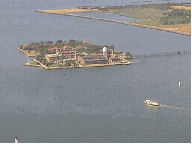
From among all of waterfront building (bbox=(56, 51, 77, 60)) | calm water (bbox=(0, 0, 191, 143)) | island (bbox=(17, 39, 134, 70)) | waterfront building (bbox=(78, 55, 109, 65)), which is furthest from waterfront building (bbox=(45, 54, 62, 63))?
calm water (bbox=(0, 0, 191, 143))

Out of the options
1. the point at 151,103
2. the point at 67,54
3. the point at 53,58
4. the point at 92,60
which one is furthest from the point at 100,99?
the point at 67,54

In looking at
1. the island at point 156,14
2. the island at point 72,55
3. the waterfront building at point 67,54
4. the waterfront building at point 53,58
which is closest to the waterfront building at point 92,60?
the island at point 72,55

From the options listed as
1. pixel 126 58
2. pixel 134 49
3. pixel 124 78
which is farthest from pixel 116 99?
pixel 134 49

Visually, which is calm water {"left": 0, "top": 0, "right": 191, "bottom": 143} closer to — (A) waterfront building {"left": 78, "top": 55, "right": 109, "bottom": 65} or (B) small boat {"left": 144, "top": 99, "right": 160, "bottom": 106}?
(B) small boat {"left": 144, "top": 99, "right": 160, "bottom": 106}

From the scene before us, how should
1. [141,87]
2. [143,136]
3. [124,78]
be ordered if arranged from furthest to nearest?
[124,78], [141,87], [143,136]

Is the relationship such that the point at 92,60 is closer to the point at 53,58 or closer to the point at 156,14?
the point at 53,58

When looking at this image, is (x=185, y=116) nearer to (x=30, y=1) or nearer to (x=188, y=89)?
(x=188, y=89)

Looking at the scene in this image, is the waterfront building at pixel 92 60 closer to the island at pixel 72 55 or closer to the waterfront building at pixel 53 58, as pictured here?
the island at pixel 72 55
